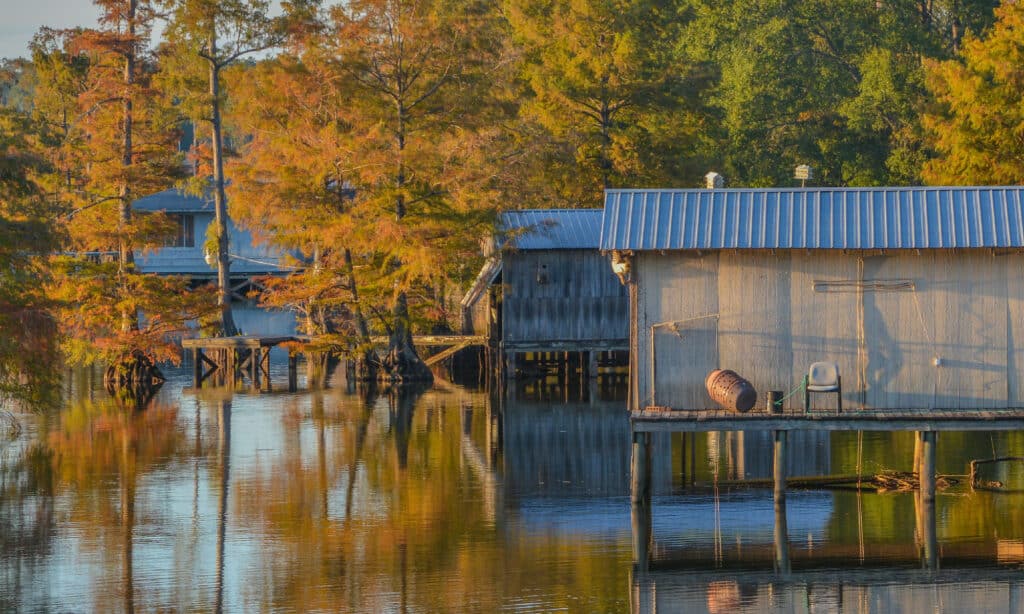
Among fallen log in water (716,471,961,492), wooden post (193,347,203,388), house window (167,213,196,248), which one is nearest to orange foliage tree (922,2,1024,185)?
fallen log in water (716,471,961,492)

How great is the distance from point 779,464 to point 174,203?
1627 inches

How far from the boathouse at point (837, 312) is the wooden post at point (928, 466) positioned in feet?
1.87

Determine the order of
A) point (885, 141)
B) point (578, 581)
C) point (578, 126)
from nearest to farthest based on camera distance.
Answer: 1. point (578, 581)
2. point (578, 126)
3. point (885, 141)

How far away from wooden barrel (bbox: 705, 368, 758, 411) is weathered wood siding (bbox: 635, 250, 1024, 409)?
49 centimetres

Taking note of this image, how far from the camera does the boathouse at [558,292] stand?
1700 inches

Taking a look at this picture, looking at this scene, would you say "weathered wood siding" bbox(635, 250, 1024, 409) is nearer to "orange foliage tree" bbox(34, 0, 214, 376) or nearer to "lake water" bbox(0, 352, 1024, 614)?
"lake water" bbox(0, 352, 1024, 614)

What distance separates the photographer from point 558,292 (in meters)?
43.6

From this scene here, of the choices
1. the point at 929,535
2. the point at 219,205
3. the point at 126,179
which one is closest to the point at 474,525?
the point at 929,535

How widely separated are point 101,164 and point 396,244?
8756 mm

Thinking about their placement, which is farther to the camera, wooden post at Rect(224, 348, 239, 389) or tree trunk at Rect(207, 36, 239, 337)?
wooden post at Rect(224, 348, 239, 389)

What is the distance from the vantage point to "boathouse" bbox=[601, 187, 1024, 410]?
22062mm

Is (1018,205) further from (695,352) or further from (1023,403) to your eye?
(695,352)

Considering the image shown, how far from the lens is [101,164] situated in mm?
42719

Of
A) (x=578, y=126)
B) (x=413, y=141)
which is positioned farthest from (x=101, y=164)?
(x=578, y=126)
